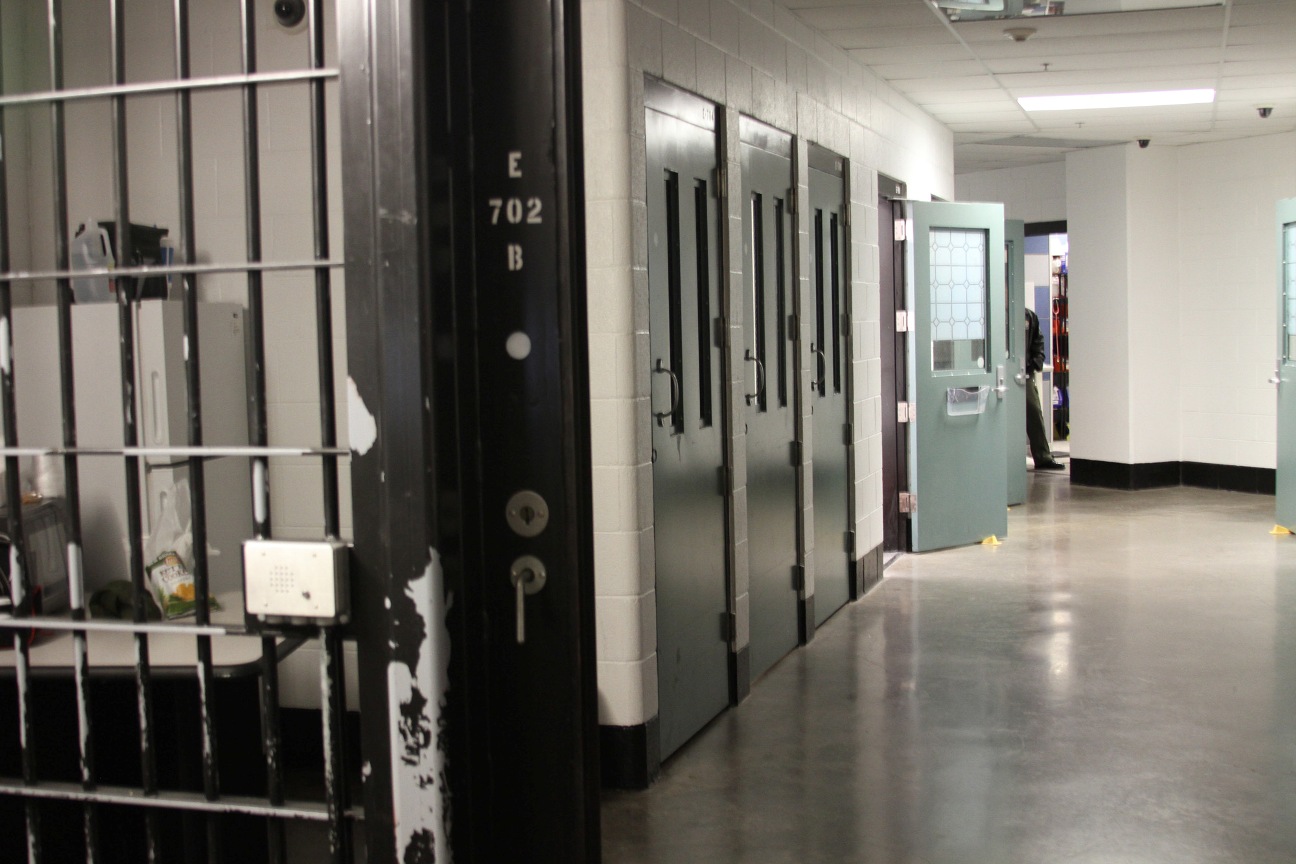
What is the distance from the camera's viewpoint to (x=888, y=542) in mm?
7418

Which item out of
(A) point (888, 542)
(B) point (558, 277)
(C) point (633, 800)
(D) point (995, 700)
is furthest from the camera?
(A) point (888, 542)

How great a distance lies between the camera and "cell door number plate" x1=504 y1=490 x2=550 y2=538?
1.50m

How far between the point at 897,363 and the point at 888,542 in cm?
111

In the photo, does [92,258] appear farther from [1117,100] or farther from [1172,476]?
[1172,476]

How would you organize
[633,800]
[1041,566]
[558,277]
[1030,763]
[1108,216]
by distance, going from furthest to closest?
[1108,216], [1041,566], [1030,763], [633,800], [558,277]

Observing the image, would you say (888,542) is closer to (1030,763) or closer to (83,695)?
(1030,763)

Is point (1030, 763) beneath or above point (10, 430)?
beneath

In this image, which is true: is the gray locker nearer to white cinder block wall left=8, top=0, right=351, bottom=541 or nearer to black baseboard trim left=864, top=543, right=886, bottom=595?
white cinder block wall left=8, top=0, right=351, bottom=541

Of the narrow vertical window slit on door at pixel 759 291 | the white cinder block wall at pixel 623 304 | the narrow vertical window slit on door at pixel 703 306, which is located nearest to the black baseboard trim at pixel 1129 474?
the narrow vertical window slit on door at pixel 759 291

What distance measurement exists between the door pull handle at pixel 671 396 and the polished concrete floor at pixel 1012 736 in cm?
112

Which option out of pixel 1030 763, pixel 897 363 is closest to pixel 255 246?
pixel 1030 763

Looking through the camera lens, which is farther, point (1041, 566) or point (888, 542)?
point (888, 542)

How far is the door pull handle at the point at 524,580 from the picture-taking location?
1491 mm

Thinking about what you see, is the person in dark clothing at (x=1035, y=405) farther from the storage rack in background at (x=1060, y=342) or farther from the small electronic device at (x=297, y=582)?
the small electronic device at (x=297, y=582)
